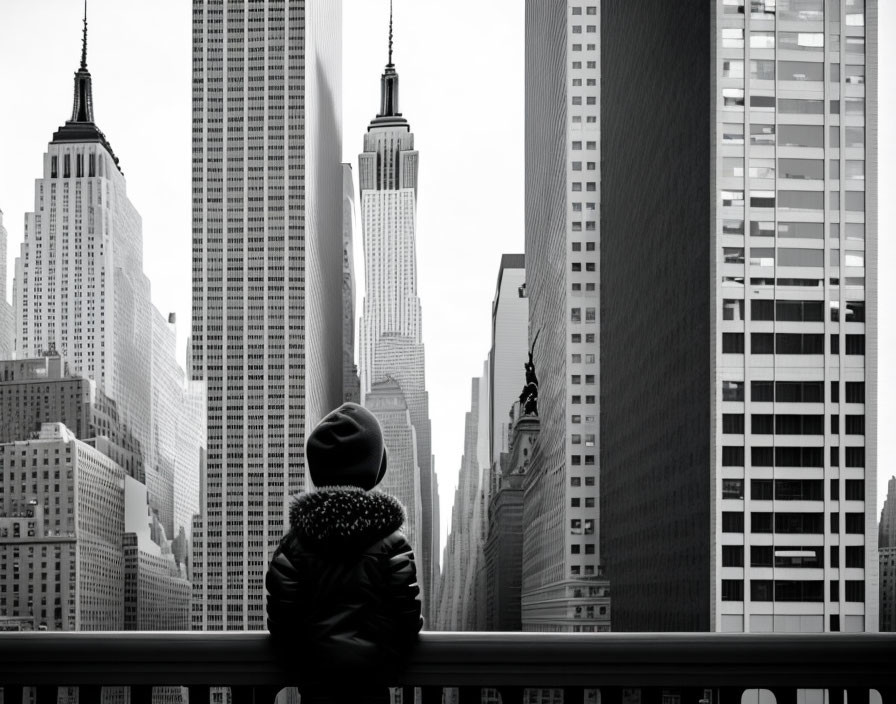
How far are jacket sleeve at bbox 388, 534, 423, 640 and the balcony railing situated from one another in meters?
0.05

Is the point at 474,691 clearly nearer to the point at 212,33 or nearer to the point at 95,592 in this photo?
the point at 95,592

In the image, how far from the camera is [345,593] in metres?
1.83

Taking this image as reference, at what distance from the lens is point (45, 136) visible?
189ft

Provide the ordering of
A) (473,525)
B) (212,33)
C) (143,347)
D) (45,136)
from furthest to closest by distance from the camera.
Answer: (473,525) < (212,33) < (143,347) < (45,136)

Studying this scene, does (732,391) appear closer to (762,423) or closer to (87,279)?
(762,423)

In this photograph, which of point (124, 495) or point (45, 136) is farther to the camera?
point (45, 136)

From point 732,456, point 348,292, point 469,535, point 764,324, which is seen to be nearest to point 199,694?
point 732,456

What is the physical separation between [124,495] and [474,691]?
55.9 m

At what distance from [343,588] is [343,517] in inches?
5.5

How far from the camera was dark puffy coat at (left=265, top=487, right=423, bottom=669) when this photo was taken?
1.82 meters

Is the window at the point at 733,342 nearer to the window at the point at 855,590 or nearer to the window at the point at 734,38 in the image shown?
the window at the point at 855,590

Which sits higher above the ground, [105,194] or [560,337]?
[105,194]

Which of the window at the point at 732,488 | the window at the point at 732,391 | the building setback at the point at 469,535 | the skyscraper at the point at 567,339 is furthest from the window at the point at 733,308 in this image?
the building setback at the point at 469,535

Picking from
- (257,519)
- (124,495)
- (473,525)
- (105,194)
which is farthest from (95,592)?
(473,525)
